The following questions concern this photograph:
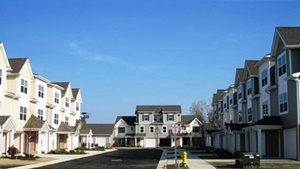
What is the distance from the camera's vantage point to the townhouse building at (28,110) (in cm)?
4334

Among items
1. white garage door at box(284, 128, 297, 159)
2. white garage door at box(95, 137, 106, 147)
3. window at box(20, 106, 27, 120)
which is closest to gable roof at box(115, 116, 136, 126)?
white garage door at box(95, 137, 106, 147)

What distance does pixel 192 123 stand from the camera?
348 feet

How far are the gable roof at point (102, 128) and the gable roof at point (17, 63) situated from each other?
58.1 metres

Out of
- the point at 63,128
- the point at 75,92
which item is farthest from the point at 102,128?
the point at 63,128

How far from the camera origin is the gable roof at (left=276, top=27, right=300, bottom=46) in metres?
35.8

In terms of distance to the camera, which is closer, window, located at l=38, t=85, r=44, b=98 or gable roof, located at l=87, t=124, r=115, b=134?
window, located at l=38, t=85, r=44, b=98

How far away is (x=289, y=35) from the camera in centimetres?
3697

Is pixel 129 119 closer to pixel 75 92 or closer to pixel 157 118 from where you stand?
pixel 157 118

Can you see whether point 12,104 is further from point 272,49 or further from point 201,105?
point 201,105

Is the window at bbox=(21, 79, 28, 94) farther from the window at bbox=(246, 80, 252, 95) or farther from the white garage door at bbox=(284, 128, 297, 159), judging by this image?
the white garage door at bbox=(284, 128, 297, 159)

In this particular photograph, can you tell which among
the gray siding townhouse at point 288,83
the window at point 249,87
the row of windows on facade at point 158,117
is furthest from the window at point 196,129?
the gray siding townhouse at point 288,83

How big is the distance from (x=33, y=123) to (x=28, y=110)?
5.91ft

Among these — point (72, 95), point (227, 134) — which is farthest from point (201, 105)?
point (227, 134)

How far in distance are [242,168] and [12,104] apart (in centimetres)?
2691
